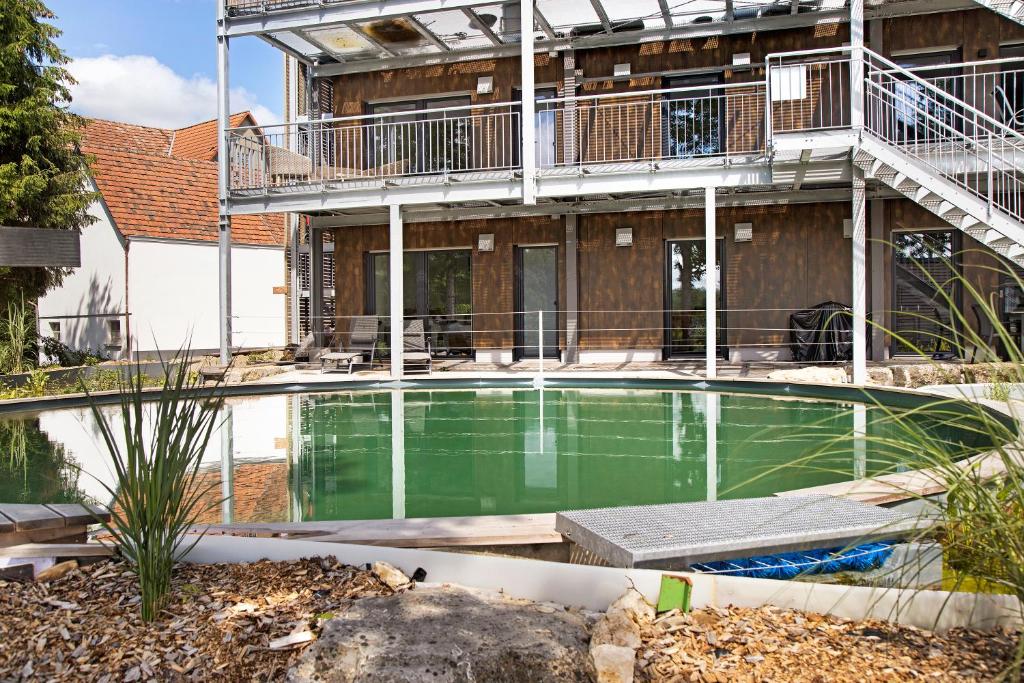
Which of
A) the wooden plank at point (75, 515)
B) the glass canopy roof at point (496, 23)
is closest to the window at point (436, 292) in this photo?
the glass canopy roof at point (496, 23)

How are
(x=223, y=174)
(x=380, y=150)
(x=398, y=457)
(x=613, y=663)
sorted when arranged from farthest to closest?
(x=380, y=150), (x=223, y=174), (x=398, y=457), (x=613, y=663)

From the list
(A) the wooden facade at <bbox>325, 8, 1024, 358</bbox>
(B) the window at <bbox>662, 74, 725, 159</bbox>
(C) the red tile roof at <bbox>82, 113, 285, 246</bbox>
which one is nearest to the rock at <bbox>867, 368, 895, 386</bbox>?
(A) the wooden facade at <bbox>325, 8, 1024, 358</bbox>

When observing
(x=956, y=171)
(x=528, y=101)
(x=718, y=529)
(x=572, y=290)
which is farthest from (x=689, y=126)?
(x=718, y=529)

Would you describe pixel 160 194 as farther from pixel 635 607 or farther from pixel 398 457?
pixel 635 607

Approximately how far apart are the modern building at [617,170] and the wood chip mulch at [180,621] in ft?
28.0

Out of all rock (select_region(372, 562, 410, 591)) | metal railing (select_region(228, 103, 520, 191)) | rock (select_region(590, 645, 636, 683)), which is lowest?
rock (select_region(590, 645, 636, 683))

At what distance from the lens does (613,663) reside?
1.88m

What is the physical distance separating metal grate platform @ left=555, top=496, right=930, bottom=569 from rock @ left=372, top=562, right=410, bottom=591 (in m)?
0.64

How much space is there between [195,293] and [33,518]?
16.9 m

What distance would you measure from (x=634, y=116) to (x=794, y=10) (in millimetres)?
2694

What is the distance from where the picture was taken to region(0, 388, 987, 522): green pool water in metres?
4.56

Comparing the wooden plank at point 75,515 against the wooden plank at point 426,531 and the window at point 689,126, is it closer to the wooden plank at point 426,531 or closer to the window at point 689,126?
the wooden plank at point 426,531

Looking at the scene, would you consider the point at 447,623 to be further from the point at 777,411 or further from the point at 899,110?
the point at 899,110

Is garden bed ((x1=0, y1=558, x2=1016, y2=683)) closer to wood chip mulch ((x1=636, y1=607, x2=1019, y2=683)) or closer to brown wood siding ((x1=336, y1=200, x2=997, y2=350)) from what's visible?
wood chip mulch ((x1=636, y1=607, x2=1019, y2=683))
